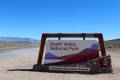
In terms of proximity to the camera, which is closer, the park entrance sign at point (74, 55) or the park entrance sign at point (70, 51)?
the park entrance sign at point (74, 55)

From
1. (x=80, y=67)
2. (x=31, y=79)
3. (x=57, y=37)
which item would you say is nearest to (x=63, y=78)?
(x=31, y=79)

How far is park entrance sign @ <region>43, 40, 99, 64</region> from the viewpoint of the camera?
57.7ft

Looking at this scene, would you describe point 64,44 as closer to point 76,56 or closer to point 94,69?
point 76,56

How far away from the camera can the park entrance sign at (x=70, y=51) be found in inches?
693

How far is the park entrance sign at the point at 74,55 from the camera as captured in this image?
56.4 feet

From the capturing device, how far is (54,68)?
688 inches

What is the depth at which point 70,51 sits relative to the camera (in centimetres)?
1784

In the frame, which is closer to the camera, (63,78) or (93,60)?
(63,78)

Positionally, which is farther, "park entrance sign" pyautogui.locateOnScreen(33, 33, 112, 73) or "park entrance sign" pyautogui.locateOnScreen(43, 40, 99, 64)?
"park entrance sign" pyautogui.locateOnScreen(43, 40, 99, 64)

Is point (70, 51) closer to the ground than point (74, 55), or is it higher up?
higher up

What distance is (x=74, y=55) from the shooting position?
17.8 m

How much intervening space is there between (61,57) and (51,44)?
0.94m

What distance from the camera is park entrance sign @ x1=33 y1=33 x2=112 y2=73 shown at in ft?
56.4

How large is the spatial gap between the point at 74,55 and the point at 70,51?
320mm
